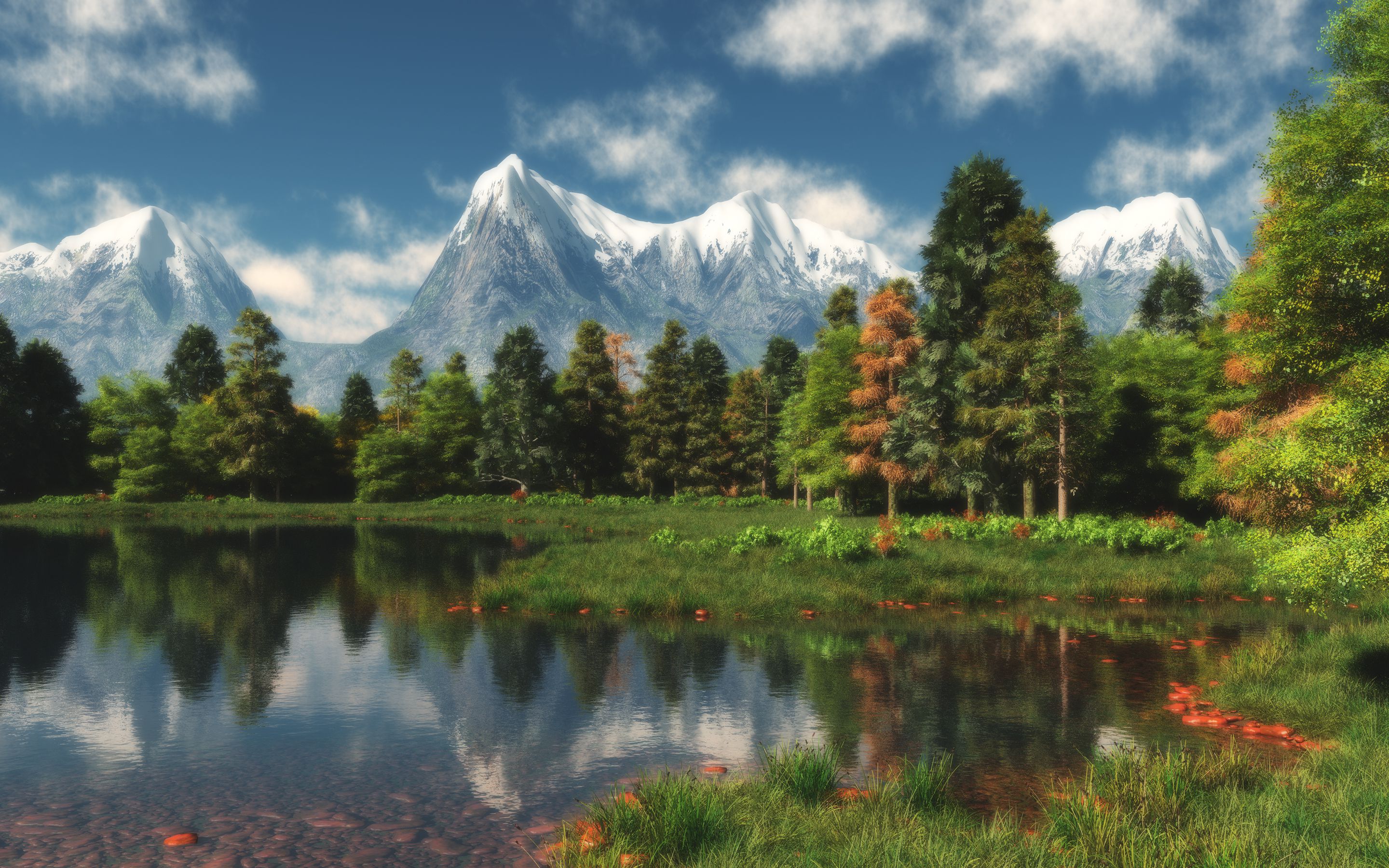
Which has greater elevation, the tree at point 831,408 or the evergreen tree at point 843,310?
the evergreen tree at point 843,310

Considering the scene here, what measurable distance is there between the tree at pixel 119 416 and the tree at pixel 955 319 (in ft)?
192

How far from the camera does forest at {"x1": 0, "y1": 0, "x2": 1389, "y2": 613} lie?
10.9m

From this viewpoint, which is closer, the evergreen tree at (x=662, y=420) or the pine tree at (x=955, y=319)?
the pine tree at (x=955, y=319)

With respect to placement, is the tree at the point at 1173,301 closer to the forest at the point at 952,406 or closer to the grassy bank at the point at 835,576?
the forest at the point at 952,406

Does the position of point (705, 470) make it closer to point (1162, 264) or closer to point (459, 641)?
point (1162, 264)

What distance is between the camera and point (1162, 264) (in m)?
64.2

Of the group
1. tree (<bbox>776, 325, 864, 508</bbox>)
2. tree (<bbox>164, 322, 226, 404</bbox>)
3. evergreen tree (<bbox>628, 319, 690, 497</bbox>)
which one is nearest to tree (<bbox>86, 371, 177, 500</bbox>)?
tree (<bbox>164, 322, 226, 404</bbox>)

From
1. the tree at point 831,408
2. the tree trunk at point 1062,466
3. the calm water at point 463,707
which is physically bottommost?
the calm water at point 463,707

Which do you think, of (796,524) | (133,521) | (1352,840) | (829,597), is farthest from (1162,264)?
(133,521)

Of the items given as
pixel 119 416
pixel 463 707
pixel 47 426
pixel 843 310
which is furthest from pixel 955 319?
pixel 47 426

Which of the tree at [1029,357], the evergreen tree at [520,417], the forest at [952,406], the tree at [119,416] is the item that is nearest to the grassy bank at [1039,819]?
the forest at [952,406]

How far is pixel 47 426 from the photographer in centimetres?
6638

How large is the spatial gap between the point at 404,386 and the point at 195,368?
20.1 m

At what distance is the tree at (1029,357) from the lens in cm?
3297
